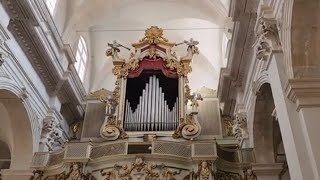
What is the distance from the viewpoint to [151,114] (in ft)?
33.8

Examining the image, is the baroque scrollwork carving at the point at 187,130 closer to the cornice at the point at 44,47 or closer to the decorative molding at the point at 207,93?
the decorative molding at the point at 207,93

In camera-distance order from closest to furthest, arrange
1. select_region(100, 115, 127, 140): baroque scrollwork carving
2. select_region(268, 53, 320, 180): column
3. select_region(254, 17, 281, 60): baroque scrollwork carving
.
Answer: select_region(268, 53, 320, 180): column < select_region(254, 17, 281, 60): baroque scrollwork carving < select_region(100, 115, 127, 140): baroque scrollwork carving

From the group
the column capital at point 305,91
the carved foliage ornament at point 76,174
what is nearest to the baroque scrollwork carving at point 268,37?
the column capital at point 305,91

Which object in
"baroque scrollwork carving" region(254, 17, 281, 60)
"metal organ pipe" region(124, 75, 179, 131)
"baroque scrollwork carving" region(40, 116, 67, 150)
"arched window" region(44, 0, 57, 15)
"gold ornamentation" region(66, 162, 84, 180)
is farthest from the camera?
"arched window" region(44, 0, 57, 15)

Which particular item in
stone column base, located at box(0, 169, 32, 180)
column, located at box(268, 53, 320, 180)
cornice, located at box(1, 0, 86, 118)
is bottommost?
column, located at box(268, 53, 320, 180)

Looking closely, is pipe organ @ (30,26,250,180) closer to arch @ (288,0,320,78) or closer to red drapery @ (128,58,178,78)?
red drapery @ (128,58,178,78)

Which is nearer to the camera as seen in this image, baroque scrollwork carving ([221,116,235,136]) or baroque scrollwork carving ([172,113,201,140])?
baroque scrollwork carving ([172,113,201,140])

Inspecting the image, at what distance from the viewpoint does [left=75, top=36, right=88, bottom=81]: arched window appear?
13173 mm

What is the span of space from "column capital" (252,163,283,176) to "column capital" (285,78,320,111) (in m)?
2.92

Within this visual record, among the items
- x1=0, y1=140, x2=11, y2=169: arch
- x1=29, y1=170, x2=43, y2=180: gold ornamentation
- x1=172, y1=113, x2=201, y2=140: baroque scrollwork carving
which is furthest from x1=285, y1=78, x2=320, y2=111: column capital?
x1=0, y1=140, x2=11, y2=169: arch

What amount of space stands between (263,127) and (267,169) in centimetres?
103

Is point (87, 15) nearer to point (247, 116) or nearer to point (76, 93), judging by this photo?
point (76, 93)

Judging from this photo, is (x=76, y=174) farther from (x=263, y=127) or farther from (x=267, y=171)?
(x=263, y=127)

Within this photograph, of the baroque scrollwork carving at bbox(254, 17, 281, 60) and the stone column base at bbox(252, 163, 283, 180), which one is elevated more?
the baroque scrollwork carving at bbox(254, 17, 281, 60)
